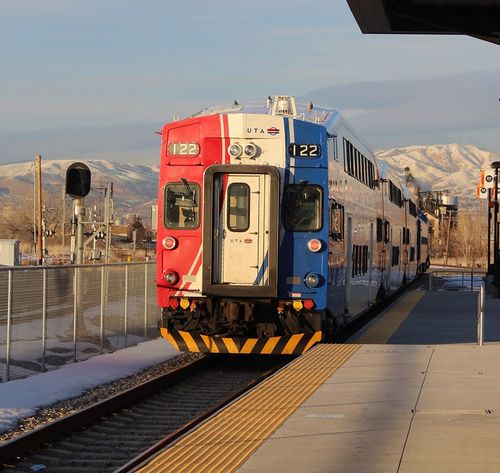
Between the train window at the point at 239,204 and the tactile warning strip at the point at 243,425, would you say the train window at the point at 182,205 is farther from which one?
the tactile warning strip at the point at 243,425

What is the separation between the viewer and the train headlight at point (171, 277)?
16.2 meters

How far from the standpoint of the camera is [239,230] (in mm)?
15977

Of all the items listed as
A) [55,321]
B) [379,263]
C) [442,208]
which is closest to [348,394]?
[55,321]

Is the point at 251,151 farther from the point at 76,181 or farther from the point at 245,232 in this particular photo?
the point at 76,181

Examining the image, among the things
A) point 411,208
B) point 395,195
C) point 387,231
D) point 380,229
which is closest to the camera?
point 380,229

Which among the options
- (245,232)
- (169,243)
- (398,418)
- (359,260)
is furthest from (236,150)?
(398,418)

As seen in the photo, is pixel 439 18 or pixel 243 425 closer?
pixel 243 425

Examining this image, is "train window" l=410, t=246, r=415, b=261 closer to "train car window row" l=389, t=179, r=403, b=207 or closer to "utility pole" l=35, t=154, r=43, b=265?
"train car window row" l=389, t=179, r=403, b=207

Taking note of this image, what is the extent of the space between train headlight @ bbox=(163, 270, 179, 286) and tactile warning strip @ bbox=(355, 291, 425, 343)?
181 inches

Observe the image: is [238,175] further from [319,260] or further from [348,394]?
[348,394]

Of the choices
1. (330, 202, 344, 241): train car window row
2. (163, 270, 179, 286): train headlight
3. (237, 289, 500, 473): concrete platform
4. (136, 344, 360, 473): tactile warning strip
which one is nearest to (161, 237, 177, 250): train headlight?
(163, 270, 179, 286): train headlight

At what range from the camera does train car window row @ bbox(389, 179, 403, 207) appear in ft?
101

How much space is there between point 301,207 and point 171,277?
2128 millimetres

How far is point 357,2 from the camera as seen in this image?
36.9 ft
